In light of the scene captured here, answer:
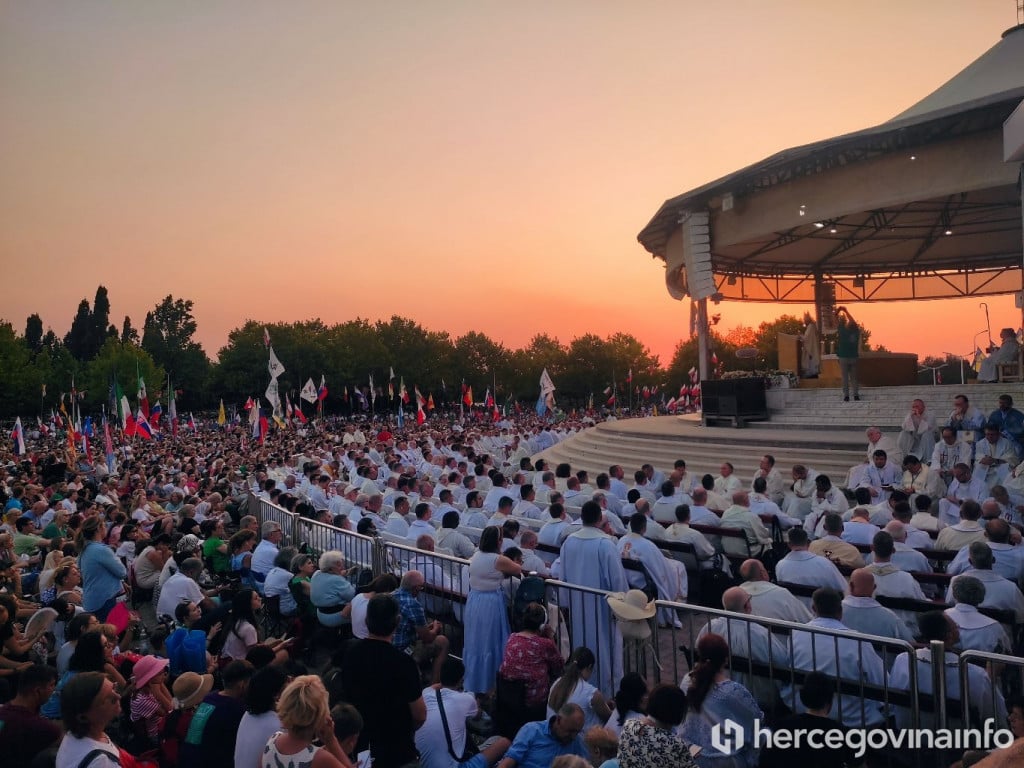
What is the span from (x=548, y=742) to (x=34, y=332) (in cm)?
11188

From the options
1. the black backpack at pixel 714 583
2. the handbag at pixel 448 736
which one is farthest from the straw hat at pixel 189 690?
the black backpack at pixel 714 583

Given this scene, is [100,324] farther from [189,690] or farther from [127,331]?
[189,690]

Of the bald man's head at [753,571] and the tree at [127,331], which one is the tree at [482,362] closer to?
the tree at [127,331]

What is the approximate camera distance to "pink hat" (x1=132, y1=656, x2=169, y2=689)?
16.9 ft

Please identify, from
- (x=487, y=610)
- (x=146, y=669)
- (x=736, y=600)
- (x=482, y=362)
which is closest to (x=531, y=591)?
(x=487, y=610)

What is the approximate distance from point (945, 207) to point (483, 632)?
2425cm

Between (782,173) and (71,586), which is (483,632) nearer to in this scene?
(71,586)

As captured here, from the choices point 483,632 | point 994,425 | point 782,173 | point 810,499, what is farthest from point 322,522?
point 782,173

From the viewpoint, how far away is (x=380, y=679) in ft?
14.2

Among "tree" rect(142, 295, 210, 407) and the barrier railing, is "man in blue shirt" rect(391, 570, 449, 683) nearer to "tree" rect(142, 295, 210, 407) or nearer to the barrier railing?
the barrier railing

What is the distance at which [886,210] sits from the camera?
78.5 feet
